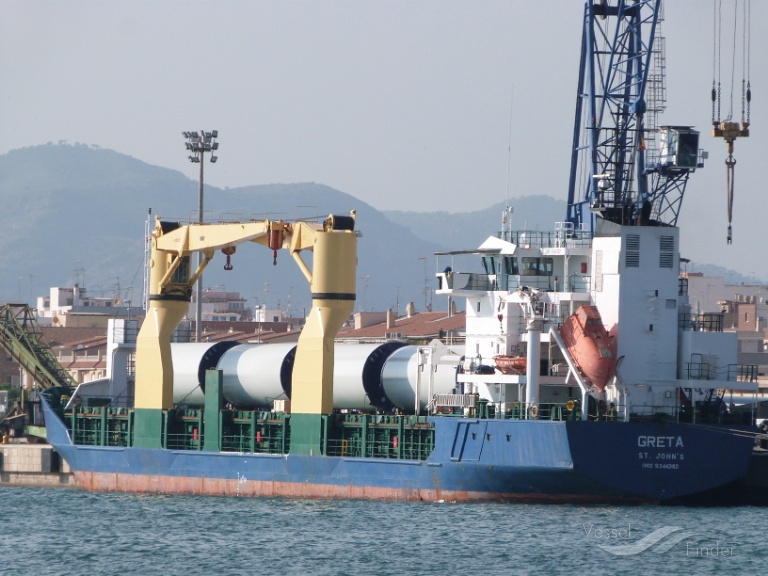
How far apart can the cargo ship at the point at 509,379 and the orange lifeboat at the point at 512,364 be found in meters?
0.04

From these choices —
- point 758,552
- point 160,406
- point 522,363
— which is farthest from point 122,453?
point 758,552

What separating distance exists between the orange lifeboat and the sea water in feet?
12.9

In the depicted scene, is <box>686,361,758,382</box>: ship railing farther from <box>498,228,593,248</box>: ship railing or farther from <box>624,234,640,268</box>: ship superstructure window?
<box>498,228,593,248</box>: ship railing

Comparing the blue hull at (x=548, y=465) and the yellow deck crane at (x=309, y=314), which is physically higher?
the yellow deck crane at (x=309, y=314)

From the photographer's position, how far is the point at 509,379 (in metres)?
43.8

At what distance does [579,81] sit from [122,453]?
61.8 feet

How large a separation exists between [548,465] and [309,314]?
362 inches

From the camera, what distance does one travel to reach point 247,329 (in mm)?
115750

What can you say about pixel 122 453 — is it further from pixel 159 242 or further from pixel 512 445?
pixel 512 445

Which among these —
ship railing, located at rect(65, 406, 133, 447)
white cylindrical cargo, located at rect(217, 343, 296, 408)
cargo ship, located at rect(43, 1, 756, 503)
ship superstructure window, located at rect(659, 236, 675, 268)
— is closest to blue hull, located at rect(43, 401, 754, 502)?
cargo ship, located at rect(43, 1, 756, 503)

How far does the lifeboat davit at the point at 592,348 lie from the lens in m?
42.9

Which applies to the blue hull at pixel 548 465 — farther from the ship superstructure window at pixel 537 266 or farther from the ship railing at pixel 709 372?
the ship superstructure window at pixel 537 266

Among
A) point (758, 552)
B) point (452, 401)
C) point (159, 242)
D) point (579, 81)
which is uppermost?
point (579, 81)

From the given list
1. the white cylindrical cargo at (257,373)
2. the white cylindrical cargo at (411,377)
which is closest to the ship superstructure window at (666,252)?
the white cylindrical cargo at (411,377)
